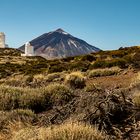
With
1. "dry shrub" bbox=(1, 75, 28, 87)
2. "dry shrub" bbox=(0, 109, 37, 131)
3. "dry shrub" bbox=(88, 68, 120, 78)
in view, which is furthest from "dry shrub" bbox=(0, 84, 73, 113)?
"dry shrub" bbox=(88, 68, 120, 78)

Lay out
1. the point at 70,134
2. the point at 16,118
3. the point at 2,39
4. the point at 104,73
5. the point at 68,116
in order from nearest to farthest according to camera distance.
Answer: the point at 70,134 → the point at 68,116 → the point at 16,118 → the point at 104,73 → the point at 2,39

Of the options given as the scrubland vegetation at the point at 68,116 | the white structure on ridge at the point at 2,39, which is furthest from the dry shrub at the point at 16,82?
the white structure on ridge at the point at 2,39

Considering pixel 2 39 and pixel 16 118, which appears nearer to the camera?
pixel 16 118

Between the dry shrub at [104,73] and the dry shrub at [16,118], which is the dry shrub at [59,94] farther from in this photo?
the dry shrub at [104,73]

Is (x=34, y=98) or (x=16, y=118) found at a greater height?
(x=34, y=98)

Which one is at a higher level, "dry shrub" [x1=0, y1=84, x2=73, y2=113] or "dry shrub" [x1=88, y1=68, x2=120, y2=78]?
"dry shrub" [x1=88, y1=68, x2=120, y2=78]

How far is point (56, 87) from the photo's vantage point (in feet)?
38.9

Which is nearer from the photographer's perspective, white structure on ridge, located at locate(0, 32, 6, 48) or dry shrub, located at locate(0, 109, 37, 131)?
dry shrub, located at locate(0, 109, 37, 131)

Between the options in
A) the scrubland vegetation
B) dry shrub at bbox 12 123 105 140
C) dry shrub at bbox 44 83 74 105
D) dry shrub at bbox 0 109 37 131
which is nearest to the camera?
dry shrub at bbox 12 123 105 140

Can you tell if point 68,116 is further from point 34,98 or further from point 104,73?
point 104,73

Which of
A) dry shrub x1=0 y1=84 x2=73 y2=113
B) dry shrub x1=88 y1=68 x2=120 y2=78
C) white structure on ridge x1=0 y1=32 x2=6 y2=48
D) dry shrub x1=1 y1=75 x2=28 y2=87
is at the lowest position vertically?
dry shrub x1=1 y1=75 x2=28 y2=87

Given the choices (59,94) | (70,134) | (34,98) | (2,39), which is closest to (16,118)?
(34,98)

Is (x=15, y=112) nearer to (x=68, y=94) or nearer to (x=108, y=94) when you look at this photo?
(x=108, y=94)

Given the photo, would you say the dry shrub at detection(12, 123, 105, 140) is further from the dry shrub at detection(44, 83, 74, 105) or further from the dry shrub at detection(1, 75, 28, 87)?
the dry shrub at detection(1, 75, 28, 87)
